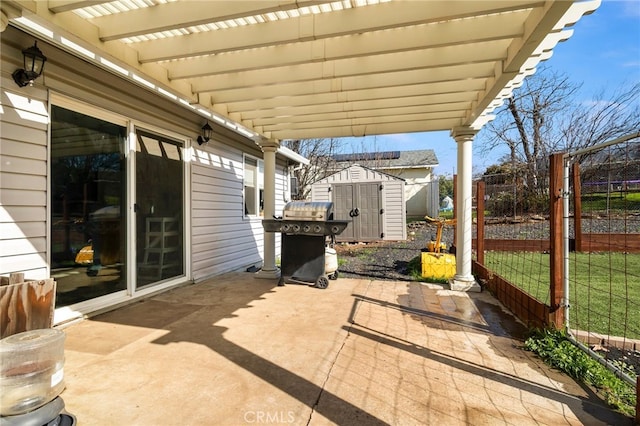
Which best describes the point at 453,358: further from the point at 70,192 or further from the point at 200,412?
the point at 70,192

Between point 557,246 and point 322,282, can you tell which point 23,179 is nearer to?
point 322,282

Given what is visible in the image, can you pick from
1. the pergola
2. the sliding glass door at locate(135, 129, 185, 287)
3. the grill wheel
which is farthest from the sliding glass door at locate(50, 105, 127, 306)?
the grill wheel

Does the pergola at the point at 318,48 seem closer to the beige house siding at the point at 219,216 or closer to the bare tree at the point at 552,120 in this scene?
the beige house siding at the point at 219,216

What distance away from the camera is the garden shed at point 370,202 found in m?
10.2

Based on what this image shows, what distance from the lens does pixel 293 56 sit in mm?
2736

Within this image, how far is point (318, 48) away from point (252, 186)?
162 inches

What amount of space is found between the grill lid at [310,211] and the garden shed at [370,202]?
5.90m

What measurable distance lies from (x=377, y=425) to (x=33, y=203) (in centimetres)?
306

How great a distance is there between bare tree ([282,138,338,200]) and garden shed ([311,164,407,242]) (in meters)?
3.33

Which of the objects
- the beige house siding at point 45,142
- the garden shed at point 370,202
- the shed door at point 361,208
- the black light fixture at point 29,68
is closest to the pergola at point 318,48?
the black light fixture at point 29,68

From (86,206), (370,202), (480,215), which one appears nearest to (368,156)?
(370,202)

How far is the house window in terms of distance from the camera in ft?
20.5

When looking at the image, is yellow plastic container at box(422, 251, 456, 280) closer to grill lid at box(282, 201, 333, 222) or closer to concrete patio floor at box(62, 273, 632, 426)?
concrete patio floor at box(62, 273, 632, 426)

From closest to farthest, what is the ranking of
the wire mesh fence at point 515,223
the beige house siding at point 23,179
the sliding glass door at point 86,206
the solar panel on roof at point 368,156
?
1. the beige house siding at point 23,179
2. the sliding glass door at point 86,206
3. the wire mesh fence at point 515,223
4. the solar panel on roof at point 368,156
